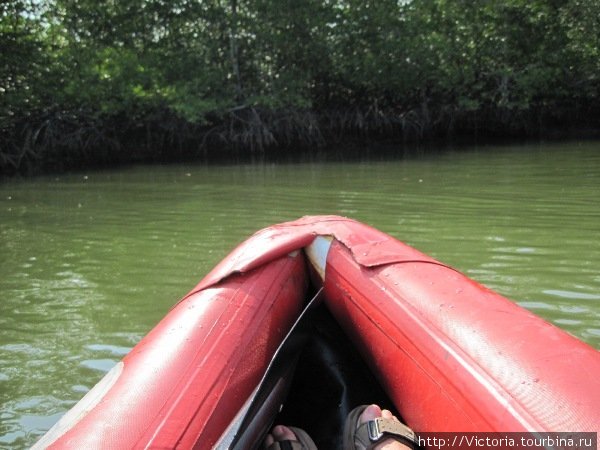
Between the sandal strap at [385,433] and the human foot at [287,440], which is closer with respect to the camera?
the sandal strap at [385,433]

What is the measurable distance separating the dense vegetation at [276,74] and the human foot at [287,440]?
1271 centimetres

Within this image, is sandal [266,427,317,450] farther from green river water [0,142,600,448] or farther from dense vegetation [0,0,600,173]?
dense vegetation [0,0,600,173]

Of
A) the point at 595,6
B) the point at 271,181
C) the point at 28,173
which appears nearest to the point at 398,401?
the point at 271,181

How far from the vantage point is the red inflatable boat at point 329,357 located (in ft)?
5.23

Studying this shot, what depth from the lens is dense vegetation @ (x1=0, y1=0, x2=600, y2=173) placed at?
1445 centimetres

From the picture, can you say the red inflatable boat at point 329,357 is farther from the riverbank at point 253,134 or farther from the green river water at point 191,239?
the riverbank at point 253,134

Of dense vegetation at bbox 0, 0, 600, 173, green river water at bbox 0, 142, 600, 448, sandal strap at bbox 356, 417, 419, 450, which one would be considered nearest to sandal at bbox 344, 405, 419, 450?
sandal strap at bbox 356, 417, 419, 450

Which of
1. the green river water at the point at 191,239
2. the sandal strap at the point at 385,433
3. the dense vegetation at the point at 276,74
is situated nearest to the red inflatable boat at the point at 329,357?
the sandal strap at the point at 385,433

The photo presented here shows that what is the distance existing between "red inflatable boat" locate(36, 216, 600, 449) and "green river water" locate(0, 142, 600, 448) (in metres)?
1.05

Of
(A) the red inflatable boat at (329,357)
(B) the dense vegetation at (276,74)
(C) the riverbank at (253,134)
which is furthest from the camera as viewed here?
(C) the riverbank at (253,134)

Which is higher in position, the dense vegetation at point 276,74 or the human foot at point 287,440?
the dense vegetation at point 276,74

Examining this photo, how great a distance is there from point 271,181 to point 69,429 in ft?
28.1

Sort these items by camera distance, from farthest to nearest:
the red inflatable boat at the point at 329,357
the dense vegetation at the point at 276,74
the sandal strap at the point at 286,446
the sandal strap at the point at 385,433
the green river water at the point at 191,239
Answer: the dense vegetation at the point at 276,74 < the green river water at the point at 191,239 < the sandal strap at the point at 286,446 < the sandal strap at the point at 385,433 < the red inflatable boat at the point at 329,357

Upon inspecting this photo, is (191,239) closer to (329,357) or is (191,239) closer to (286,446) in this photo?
(329,357)
